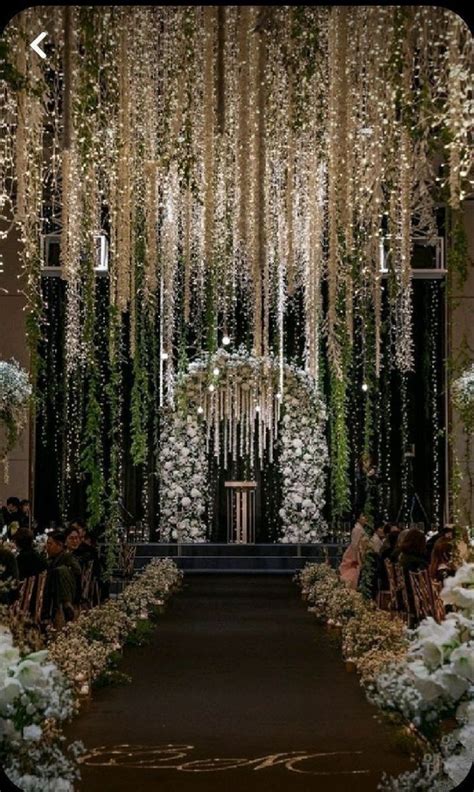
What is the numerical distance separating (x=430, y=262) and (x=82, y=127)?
13.9 meters

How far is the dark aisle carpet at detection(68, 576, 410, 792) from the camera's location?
19.4 ft

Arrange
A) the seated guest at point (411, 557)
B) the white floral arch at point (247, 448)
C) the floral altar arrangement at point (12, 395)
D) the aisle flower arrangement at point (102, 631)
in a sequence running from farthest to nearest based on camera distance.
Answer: the white floral arch at point (247, 448) < the floral altar arrangement at point (12, 395) < the seated guest at point (411, 557) < the aisle flower arrangement at point (102, 631)

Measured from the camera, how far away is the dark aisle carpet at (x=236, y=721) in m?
5.93

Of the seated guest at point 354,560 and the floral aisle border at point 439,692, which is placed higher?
the seated guest at point 354,560

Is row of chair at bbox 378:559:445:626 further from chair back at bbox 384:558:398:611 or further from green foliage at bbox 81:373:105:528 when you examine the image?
green foliage at bbox 81:373:105:528

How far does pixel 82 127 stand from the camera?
653 cm

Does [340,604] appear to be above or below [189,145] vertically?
below

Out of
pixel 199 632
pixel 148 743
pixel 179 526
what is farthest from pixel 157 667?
pixel 179 526

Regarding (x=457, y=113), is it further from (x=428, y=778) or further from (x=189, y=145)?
(x=428, y=778)

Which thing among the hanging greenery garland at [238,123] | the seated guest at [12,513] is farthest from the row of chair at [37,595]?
the seated guest at [12,513]

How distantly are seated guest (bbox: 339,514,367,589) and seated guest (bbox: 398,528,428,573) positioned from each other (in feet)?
A: 7.34

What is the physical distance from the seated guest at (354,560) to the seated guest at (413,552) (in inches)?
88.1

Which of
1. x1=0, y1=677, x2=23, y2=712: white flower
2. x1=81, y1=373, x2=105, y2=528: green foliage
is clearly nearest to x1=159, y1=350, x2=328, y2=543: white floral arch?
x1=81, y1=373, x2=105, y2=528: green foliage

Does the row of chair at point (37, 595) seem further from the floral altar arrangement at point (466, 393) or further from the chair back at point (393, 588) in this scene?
the floral altar arrangement at point (466, 393)
